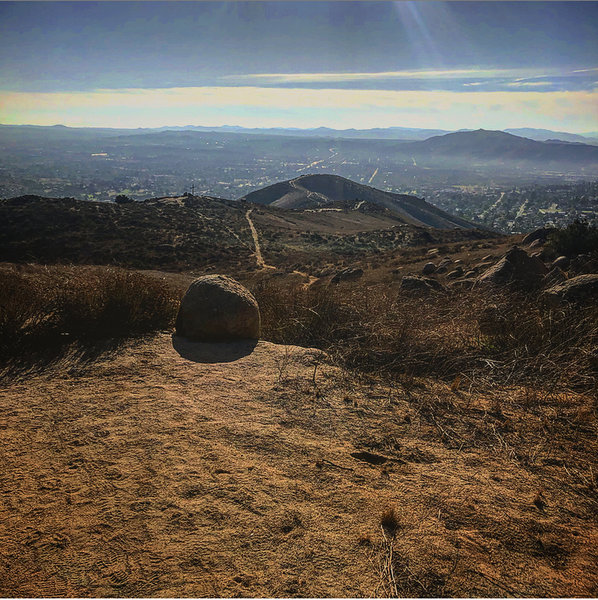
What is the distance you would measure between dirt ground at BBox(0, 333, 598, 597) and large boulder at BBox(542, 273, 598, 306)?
257cm

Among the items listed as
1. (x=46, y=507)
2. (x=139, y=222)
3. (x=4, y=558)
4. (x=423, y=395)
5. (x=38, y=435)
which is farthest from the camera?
(x=139, y=222)

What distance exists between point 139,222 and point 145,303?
123 feet

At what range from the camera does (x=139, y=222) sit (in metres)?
40.2

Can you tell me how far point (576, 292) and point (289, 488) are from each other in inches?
263

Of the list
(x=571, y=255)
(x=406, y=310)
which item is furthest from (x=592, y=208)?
(x=406, y=310)

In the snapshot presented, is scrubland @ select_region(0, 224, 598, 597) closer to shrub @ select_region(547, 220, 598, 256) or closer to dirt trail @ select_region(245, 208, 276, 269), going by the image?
shrub @ select_region(547, 220, 598, 256)

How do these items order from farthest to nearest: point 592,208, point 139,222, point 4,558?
point 592,208 → point 139,222 → point 4,558

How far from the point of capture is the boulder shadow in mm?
5742

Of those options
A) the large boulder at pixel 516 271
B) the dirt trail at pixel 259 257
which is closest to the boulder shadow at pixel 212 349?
the large boulder at pixel 516 271

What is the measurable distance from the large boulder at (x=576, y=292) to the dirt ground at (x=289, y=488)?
8.45ft

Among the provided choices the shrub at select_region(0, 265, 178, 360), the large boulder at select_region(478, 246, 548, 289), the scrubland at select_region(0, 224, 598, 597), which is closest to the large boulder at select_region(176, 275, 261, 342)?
the scrubland at select_region(0, 224, 598, 597)

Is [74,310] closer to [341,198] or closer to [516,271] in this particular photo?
[516,271]

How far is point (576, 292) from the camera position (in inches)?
268

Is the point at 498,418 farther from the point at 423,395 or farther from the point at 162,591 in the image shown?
the point at 162,591
